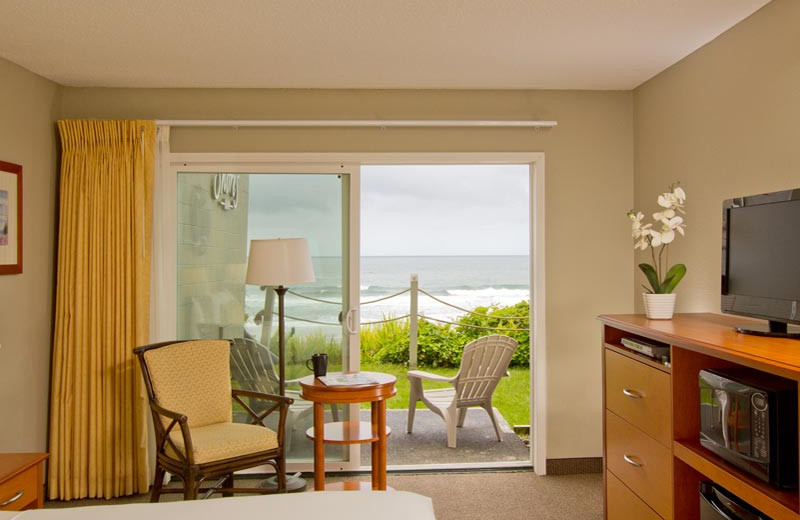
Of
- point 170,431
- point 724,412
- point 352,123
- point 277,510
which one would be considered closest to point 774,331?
point 724,412

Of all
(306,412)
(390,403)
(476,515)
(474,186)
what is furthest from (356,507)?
(474,186)

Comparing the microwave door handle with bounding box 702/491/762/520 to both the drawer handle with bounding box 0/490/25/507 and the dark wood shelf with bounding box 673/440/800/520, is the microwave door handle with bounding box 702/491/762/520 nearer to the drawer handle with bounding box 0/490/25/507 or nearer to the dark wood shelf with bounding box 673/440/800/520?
the dark wood shelf with bounding box 673/440/800/520

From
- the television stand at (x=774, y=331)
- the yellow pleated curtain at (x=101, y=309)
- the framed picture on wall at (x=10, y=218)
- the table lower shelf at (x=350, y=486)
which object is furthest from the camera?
the yellow pleated curtain at (x=101, y=309)

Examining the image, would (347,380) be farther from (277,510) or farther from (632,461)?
(277,510)

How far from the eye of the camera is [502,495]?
376 cm

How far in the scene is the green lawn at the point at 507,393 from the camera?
278 inches

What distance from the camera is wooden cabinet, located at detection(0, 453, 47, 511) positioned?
237cm

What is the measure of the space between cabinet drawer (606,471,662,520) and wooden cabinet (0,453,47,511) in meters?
2.47

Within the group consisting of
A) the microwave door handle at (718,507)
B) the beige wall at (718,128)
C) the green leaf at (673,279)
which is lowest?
the microwave door handle at (718,507)

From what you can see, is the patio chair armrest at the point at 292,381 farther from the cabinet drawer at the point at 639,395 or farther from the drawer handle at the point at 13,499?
the cabinet drawer at the point at 639,395

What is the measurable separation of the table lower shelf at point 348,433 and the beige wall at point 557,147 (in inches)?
50.3

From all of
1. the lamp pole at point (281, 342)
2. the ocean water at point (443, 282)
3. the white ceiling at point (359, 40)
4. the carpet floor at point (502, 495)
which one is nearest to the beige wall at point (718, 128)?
the white ceiling at point (359, 40)

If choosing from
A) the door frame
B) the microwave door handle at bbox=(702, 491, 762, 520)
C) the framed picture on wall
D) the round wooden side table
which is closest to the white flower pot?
the microwave door handle at bbox=(702, 491, 762, 520)

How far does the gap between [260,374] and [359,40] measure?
7.15 feet
